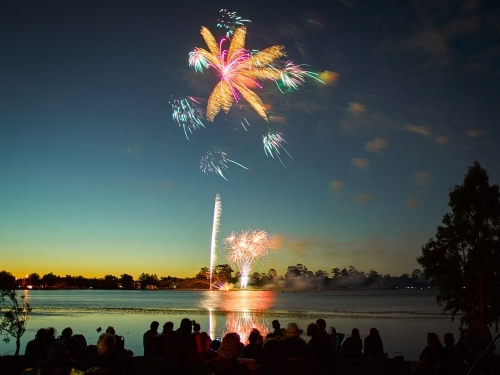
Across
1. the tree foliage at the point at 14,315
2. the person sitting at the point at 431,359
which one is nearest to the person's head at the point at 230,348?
the person sitting at the point at 431,359

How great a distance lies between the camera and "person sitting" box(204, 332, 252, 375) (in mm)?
6805

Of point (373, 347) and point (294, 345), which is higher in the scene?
point (294, 345)

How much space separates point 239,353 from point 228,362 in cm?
→ 26

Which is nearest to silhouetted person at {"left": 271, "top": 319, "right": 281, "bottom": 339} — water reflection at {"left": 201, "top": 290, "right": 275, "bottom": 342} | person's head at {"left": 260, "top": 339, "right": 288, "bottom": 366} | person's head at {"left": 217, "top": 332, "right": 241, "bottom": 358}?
person's head at {"left": 260, "top": 339, "right": 288, "bottom": 366}

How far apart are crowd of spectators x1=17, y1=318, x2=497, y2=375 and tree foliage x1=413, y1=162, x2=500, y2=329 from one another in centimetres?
1486

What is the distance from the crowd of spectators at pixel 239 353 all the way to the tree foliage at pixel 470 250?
14861 millimetres

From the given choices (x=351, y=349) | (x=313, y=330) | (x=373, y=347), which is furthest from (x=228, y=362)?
(x=373, y=347)

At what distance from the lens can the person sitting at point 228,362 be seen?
6805 mm

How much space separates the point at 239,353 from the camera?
709 centimetres

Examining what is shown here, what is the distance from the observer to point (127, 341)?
29188 mm

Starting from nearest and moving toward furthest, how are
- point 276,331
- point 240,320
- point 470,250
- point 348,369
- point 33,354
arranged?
point 33,354 → point 276,331 → point 348,369 → point 470,250 → point 240,320

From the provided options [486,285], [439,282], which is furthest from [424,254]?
[486,285]

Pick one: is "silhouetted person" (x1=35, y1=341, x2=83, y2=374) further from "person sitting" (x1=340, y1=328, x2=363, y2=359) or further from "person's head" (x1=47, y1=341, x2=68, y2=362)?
"person sitting" (x1=340, y1=328, x2=363, y2=359)

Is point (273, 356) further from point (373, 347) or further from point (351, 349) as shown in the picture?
point (373, 347)
